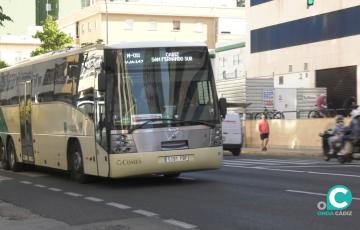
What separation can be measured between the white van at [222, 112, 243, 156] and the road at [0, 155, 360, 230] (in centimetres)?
1129

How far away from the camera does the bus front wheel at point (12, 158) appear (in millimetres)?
20641

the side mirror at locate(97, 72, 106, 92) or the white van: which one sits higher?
the side mirror at locate(97, 72, 106, 92)

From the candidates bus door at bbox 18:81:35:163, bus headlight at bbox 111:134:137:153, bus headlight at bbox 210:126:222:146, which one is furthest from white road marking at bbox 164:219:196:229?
bus door at bbox 18:81:35:163

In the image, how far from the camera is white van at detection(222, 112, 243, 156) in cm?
2973

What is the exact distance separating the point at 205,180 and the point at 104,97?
317cm

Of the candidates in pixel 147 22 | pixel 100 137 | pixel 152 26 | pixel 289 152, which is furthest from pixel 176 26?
pixel 100 137

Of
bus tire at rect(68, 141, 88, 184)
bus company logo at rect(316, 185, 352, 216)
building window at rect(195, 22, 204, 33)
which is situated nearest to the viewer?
bus company logo at rect(316, 185, 352, 216)

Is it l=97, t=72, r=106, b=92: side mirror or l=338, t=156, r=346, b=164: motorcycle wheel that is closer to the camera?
l=97, t=72, r=106, b=92: side mirror

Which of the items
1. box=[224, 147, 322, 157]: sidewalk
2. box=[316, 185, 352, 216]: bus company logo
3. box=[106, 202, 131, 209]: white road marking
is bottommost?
box=[224, 147, 322, 157]: sidewalk

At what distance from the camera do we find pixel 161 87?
14359 millimetres

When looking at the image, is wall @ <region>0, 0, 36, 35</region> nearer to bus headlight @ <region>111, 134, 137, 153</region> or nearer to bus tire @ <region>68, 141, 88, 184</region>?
bus tire @ <region>68, 141, 88, 184</region>

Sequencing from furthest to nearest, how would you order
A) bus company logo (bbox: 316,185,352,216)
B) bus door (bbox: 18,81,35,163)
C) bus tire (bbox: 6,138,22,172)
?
bus tire (bbox: 6,138,22,172)
bus door (bbox: 18,81,35,163)
bus company logo (bbox: 316,185,352,216)

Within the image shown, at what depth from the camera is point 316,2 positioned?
41.8 meters

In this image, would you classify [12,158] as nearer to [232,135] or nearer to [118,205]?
[118,205]
